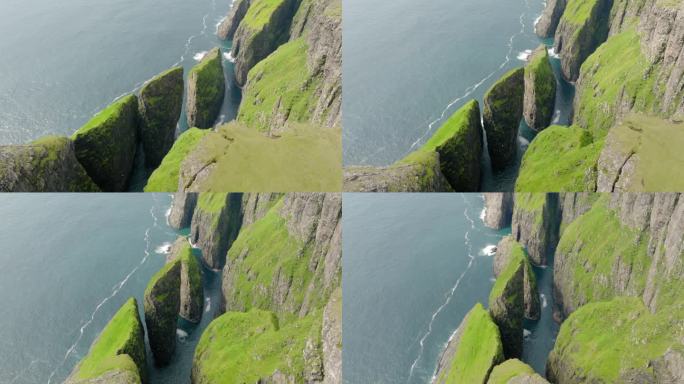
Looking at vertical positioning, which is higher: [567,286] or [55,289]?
[55,289]

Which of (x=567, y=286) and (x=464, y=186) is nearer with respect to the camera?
(x=464, y=186)

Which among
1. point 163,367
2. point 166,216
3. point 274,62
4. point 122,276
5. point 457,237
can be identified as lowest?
point 163,367

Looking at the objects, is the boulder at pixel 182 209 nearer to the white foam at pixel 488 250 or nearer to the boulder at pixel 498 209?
the boulder at pixel 498 209

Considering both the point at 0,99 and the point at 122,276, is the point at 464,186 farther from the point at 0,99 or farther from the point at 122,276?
the point at 0,99

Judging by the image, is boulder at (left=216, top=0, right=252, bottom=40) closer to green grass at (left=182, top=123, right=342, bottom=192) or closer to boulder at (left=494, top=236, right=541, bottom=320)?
green grass at (left=182, top=123, right=342, bottom=192)

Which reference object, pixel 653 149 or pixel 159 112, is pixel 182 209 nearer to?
pixel 159 112

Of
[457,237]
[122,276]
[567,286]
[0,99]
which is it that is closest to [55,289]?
[122,276]

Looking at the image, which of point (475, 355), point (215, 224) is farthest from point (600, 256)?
point (215, 224)
